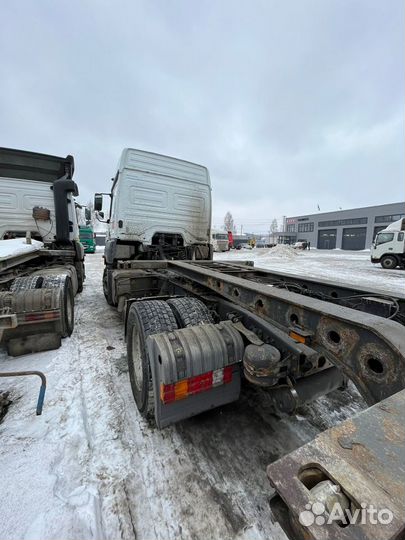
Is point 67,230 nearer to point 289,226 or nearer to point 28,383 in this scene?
point 28,383

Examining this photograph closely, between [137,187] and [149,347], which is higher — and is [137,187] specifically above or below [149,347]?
above

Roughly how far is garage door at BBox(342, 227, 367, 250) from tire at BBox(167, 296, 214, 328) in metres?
56.8

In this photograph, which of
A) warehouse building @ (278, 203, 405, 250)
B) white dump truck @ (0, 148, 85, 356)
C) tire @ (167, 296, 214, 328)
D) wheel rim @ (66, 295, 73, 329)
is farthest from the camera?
warehouse building @ (278, 203, 405, 250)

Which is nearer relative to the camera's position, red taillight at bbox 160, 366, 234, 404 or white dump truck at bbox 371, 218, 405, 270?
red taillight at bbox 160, 366, 234, 404

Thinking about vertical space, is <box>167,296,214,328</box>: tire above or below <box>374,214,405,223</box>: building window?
below

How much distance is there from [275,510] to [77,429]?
2.05 meters

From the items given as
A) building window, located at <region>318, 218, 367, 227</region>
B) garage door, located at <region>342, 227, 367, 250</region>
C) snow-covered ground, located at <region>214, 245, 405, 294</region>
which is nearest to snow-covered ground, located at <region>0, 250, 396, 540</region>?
snow-covered ground, located at <region>214, 245, 405, 294</region>

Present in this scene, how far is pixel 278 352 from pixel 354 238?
5855 cm

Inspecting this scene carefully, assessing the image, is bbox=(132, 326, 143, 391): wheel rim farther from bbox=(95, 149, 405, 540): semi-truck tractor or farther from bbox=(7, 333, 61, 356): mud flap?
bbox=(7, 333, 61, 356): mud flap

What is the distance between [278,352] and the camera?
163cm

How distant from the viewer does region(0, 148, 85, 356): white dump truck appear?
327 centimetres

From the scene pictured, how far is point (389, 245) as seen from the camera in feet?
49.8

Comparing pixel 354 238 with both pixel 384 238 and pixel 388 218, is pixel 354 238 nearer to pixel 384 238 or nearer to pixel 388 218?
pixel 388 218

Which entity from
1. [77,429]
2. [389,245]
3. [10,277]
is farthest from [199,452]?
[389,245]
